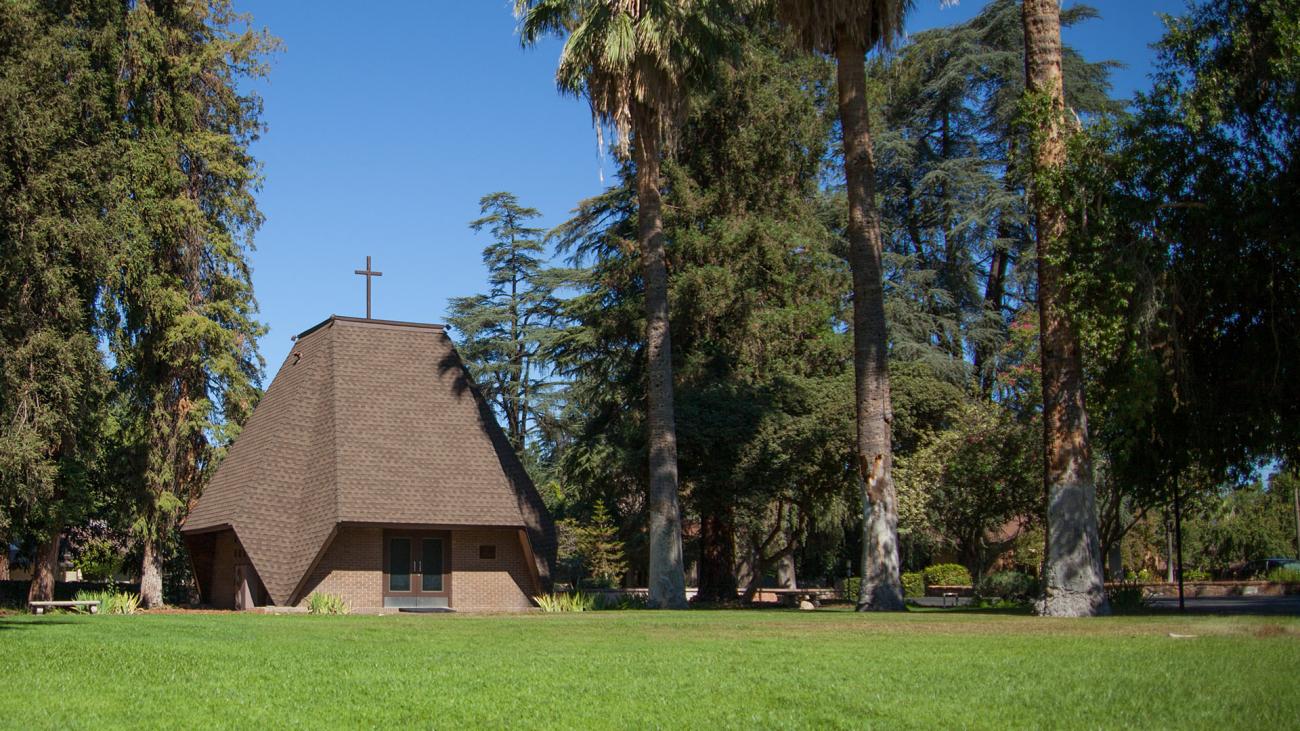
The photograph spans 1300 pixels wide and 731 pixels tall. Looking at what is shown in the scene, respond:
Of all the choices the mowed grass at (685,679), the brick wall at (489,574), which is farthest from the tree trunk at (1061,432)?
the brick wall at (489,574)

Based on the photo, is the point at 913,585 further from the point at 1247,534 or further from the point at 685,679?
the point at 685,679

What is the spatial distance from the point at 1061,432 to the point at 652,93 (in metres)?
13.1

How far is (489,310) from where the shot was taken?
5647 centimetres

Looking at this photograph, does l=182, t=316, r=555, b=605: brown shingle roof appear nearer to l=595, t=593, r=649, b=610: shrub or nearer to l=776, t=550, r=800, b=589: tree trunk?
l=595, t=593, r=649, b=610: shrub

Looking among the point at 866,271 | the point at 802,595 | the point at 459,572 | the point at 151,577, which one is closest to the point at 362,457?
the point at 459,572

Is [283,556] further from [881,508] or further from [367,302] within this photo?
[881,508]

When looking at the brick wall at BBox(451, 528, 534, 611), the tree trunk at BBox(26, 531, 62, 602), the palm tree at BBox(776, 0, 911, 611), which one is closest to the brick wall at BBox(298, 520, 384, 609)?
the brick wall at BBox(451, 528, 534, 611)

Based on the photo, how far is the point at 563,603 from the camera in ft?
93.8

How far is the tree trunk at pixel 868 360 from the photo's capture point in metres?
21.9

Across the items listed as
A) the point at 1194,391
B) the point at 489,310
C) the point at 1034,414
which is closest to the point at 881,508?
the point at 1194,391

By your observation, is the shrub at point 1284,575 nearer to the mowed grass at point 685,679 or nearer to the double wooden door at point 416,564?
the double wooden door at point 416,564

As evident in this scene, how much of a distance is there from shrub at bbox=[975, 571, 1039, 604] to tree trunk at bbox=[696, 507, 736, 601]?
708cm

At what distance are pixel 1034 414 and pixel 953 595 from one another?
25.2 feet

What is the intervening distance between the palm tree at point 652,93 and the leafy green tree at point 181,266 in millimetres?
12308
